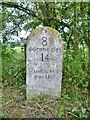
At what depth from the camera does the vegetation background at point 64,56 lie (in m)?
3.47

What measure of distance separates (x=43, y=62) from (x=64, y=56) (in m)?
0.80

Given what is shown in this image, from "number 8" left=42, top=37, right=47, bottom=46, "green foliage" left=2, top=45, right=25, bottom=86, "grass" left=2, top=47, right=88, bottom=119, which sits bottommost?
"grass" left=2, top=47, right=88, bottom=119

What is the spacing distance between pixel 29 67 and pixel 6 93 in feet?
1.47

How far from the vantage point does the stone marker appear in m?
3.78

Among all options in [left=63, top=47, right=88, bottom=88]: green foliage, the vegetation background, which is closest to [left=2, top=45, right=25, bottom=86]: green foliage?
the vegetation background

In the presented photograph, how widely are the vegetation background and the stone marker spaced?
4.9 inches

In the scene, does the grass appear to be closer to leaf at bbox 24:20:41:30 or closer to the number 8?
leaf at bbox 24:20:41:30

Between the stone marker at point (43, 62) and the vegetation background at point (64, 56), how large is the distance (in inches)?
4.9

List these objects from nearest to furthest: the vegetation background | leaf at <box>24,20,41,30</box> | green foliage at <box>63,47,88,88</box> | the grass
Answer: the grass < the vegetation background < green foliage at <box>63,47,88,88</box> < leaf at <box>24,20,41,30</box>

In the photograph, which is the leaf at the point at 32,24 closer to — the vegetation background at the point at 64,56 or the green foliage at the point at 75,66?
the vegetation background at the point at 64,56

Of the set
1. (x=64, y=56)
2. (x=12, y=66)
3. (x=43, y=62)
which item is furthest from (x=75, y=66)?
(x=12, y=66)

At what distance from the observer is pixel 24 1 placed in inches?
184

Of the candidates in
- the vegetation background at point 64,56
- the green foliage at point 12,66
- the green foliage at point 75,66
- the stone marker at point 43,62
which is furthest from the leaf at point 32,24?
the stone marker at point 43,62

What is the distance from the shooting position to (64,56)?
457 centimetres
